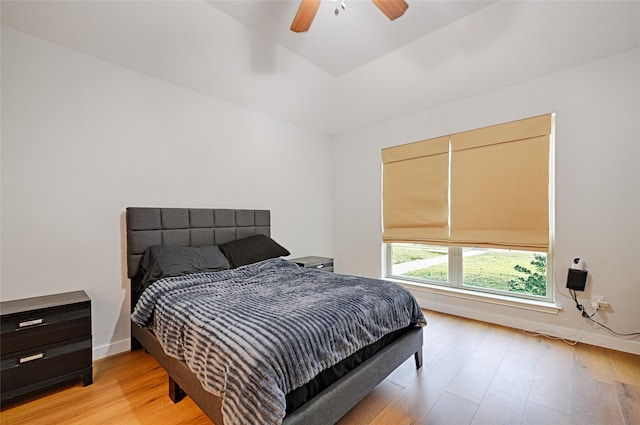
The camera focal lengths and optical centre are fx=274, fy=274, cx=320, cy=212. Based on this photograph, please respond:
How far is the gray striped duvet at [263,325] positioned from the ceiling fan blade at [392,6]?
192 centimetres

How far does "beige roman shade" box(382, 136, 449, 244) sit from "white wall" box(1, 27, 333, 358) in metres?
2.11

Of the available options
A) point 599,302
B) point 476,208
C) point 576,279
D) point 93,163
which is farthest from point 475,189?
point 93,163

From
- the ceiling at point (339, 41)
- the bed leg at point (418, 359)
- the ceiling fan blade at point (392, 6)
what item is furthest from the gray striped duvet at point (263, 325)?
the ceiling at point (339, 41)

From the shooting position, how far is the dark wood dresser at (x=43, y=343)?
1722 millimetres

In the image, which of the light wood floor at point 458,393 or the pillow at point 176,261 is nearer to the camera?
the light wood floor at point 458,393

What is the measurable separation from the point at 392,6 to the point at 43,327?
3.14 m

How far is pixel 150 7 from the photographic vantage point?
2.14 m

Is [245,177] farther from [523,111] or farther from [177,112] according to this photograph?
[523,111]

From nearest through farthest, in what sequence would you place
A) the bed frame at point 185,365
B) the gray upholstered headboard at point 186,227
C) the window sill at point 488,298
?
the bed frame at point 185,365 < the gray upholstered headboard at point 186,227 < the window sill at point 488,298

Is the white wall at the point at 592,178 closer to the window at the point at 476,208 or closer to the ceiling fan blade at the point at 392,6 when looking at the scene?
the window at the point at 476,208

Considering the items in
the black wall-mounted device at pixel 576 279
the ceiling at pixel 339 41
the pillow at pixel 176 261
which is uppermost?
the ceiling at pixel 339 41

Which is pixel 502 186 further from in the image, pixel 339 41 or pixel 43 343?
pixel 43 343

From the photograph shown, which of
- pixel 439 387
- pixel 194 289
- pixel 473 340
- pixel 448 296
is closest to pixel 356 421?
pixel 439 387

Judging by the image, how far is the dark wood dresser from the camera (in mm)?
1722
